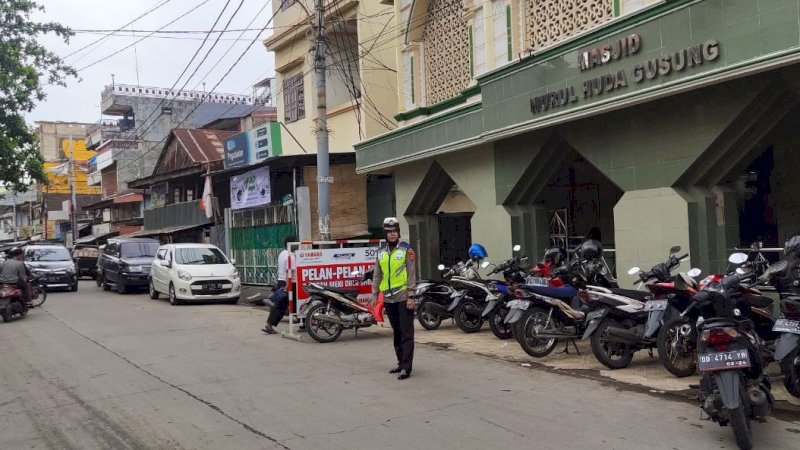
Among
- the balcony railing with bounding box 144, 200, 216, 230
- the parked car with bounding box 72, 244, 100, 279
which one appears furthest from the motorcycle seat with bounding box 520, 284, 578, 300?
the parked car with bounding box 72, 244, 100, 279

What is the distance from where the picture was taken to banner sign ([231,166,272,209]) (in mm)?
20766

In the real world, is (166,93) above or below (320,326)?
above

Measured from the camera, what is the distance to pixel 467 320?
36.4ft

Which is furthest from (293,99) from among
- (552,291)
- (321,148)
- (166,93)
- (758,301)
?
(166,93)

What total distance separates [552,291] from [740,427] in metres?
3.88

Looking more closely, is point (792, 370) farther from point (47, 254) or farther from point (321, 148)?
point (47, 254)

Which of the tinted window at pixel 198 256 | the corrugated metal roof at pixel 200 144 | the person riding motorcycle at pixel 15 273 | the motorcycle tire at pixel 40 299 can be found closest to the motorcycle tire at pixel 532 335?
the person riding motorcycle at pixel 15 273

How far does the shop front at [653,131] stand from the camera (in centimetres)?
795

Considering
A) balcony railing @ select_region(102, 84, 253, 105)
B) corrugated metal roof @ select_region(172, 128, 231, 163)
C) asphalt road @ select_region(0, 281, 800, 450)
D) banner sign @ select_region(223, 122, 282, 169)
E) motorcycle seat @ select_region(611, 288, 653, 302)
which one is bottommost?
asphalt road @ select_region(0, 281, 800, 450)

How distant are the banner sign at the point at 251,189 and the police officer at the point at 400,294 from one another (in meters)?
13.0

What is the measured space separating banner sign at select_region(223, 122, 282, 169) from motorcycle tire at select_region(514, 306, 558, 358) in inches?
547

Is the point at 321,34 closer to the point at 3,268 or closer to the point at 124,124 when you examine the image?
the point at 3,268

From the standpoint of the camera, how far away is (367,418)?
5934mm

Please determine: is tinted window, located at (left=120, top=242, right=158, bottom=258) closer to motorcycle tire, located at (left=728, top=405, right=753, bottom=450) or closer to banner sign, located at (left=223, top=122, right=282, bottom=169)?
banner sign, located at (left=223, top=122, right=282, bottom=169)
